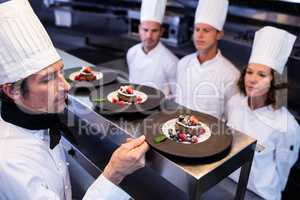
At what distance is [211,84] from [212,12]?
1.21 feet

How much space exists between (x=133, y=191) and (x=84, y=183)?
246mm

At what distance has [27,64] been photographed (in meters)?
0.76

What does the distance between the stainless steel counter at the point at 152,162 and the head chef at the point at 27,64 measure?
203 millimetres

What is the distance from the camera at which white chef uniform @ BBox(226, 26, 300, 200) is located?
4.04 feet

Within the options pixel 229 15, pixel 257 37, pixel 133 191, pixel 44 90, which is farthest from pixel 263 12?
pixel 44 90

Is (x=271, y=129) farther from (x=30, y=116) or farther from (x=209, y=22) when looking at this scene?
(x=30, y=116)

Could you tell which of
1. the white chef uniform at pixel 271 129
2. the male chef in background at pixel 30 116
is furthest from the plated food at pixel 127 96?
the white chef uniform at pixel 271 129

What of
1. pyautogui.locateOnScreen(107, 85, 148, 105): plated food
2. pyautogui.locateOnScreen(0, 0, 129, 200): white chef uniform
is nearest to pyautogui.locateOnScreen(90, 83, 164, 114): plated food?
pyautogui.locateOnScreen(107, 85, 148, 105): plated food

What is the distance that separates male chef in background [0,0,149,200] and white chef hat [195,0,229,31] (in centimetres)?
89

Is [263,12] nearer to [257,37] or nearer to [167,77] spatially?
[257,37]

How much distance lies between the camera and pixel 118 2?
2609mm

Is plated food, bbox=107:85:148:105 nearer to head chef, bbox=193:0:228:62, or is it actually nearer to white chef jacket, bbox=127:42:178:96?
head chef, bbox=193:0:228:62

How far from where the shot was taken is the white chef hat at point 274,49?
4.02ft

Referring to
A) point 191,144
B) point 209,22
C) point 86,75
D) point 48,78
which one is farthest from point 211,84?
point 48,78
